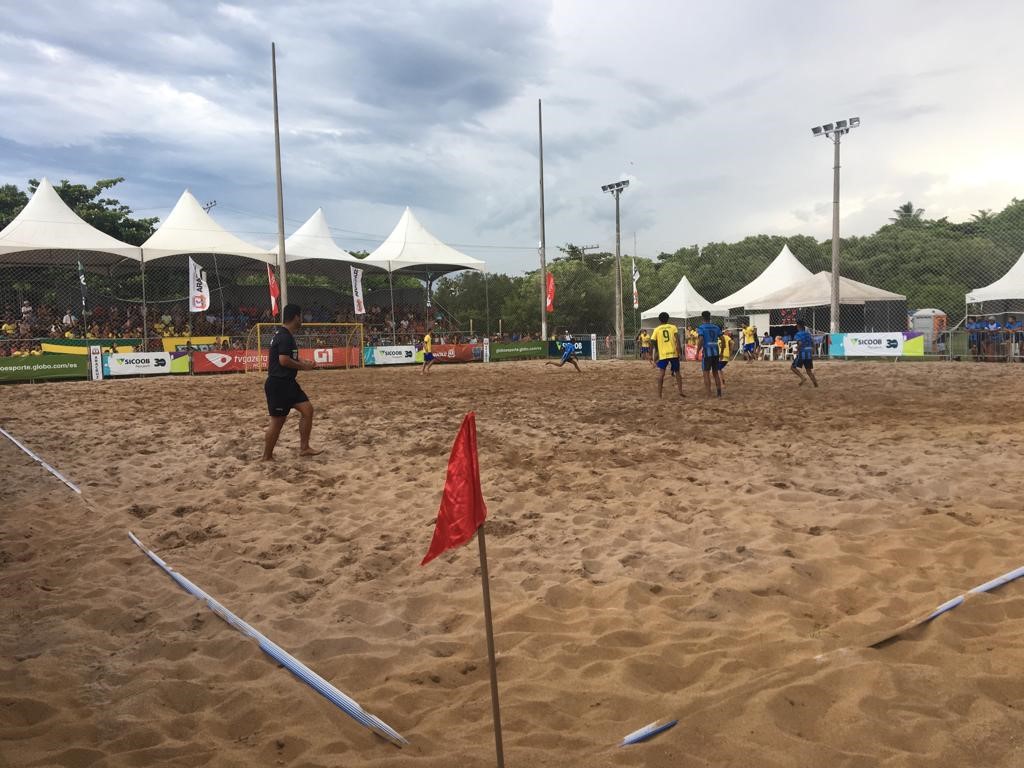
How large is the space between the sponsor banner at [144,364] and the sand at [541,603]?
16.6m

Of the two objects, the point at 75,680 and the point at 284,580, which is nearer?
A: the point at 75,680

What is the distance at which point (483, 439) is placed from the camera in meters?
8.94

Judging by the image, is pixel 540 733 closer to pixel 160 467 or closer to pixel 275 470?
pixel 275 470

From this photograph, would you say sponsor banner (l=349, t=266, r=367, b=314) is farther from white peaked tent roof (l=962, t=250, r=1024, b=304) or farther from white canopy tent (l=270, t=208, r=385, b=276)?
white peaked tent roof (l=962, t=250, r=1024, b=304)

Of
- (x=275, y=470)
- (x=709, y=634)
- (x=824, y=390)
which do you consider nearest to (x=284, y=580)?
(x=709, y=634)

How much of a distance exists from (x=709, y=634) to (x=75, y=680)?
120 inches

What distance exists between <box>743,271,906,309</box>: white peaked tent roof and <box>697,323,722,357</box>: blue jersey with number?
21267mm

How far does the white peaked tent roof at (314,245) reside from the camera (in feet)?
116

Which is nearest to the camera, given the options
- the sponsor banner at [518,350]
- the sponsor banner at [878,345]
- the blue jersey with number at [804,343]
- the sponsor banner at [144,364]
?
the blue jersey with number at [804,343]

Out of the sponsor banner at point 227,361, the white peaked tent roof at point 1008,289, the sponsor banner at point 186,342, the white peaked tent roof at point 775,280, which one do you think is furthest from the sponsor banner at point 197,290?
the white peaked tent roof at point 1008,289

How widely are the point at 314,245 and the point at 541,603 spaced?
35.4 meters

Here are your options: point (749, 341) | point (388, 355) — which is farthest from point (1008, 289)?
point (388, 355)

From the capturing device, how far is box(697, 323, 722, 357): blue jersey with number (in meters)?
13.2

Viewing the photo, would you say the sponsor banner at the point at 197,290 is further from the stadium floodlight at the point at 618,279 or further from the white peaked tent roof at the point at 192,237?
the stadium floodlight at the point at 618,279
